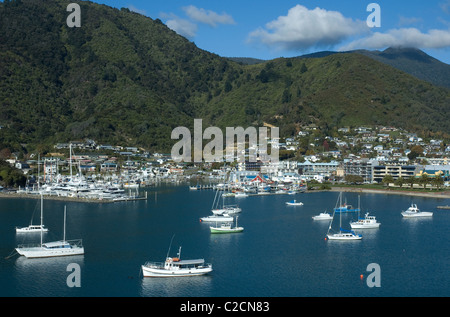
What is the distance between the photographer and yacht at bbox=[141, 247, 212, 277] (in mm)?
17562

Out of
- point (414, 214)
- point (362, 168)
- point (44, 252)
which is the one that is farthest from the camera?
point (362, 168)

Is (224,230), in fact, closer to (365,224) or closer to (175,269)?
(365,224)

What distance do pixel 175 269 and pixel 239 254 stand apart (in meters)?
4.04

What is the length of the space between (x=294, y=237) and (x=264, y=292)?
27.9 ft

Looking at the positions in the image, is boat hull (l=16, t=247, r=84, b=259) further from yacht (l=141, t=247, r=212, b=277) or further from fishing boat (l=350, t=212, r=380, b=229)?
fishing boat (l=350, t=212, r=380, b=229)

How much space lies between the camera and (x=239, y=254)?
830 inches

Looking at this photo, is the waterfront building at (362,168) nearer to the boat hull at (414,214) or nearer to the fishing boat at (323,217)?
the boat hull at (414,214)

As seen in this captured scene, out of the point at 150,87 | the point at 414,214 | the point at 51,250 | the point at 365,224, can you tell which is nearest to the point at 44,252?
the point at 51,250

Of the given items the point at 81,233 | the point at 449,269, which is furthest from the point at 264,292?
the point at 81,233

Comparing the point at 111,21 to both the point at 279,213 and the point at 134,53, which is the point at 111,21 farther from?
the point at 279,213

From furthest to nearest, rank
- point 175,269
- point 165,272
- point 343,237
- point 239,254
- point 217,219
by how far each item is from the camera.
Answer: point 217,219 → point 343,237 → point 239,254 → point 175,269 → point 165,272

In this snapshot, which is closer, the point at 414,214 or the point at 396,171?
the point at 414,214

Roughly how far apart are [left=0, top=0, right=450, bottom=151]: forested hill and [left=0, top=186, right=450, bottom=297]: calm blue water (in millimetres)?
42997

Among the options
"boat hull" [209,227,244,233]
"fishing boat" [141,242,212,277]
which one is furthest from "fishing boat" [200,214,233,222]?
"fishing boat" [141,242,212,277]
